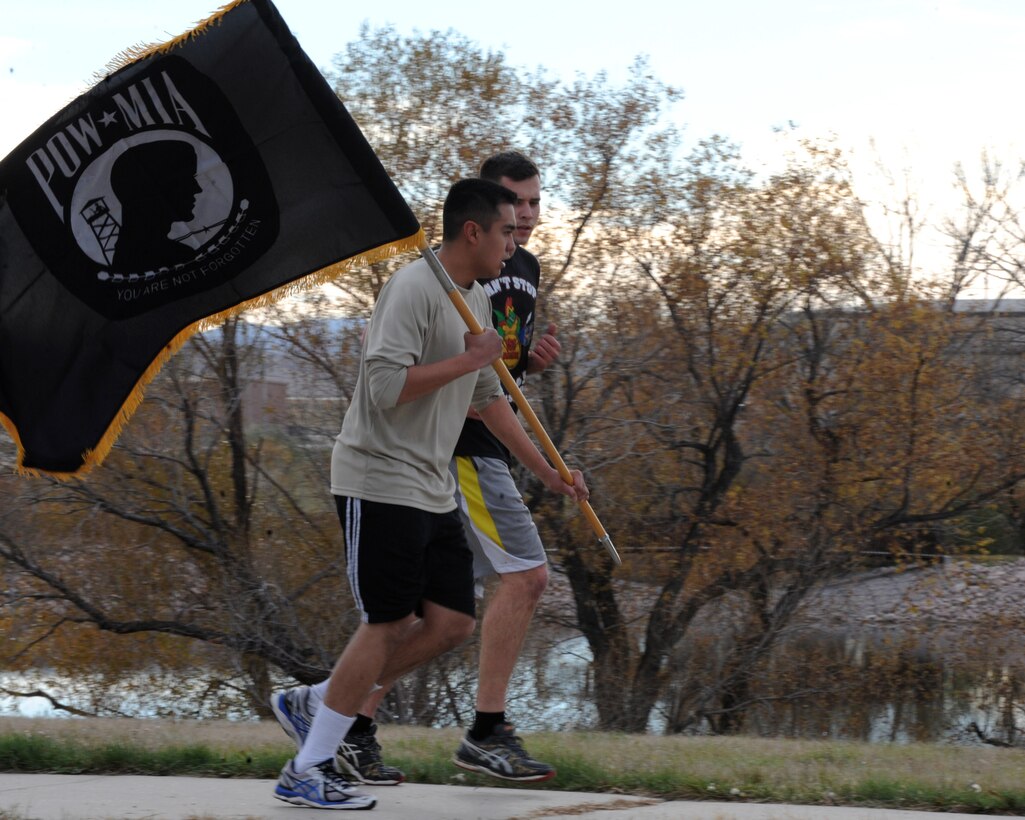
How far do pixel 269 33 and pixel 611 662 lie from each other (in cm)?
1344

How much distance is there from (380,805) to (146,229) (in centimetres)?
213

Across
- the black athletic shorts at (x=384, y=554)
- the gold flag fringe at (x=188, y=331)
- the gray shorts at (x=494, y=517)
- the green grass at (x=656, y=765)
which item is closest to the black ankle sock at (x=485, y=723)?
the green grass at (x=656, y=765)

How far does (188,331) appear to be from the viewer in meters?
4.56

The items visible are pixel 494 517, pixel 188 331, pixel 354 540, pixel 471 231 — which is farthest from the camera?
pixel 494 517

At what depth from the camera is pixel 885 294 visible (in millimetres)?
18109

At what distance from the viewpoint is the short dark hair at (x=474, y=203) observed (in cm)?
446

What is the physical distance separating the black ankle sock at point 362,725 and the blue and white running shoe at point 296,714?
0.57 ft

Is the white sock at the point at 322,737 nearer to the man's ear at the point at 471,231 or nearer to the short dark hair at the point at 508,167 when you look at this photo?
the man's ear at the point at 471,231

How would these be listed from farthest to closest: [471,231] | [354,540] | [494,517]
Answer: [494,517]
[471,231]
[354,540]

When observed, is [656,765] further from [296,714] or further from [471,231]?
[471,231]

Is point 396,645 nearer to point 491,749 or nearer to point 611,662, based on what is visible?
point 491,749

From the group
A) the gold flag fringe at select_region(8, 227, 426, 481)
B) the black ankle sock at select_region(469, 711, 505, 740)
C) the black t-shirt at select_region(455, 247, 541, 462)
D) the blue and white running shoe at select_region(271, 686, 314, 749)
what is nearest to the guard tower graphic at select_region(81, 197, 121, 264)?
the gold flag fringe at select_region(8, 227, 426, 481)

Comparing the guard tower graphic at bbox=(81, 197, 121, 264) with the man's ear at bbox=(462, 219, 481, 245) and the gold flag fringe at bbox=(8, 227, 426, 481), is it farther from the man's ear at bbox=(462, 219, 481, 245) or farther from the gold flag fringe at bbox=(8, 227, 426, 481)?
the man's ear at bbox=(462, 219, 481, 245)

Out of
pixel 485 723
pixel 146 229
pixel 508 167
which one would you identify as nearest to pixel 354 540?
pixel 485 723
